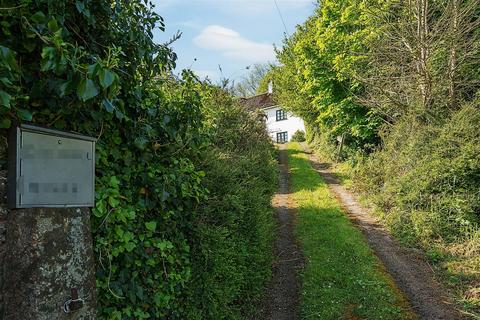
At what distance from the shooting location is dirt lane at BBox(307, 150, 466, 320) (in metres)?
6.41

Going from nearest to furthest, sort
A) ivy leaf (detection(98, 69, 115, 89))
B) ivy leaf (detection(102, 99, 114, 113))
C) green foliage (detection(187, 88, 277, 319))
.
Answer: ivy leaf (detection(98, 69, 115, 89)) → ivy leaf (detection(102, 99, 114, 113)) → green foliage (detection(187, 88, 277, 319))

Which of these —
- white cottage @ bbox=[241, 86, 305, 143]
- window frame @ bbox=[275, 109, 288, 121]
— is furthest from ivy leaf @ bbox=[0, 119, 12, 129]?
window frame @ bbox=[275, 109, 288, 121]

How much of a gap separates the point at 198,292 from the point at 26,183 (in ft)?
8.57

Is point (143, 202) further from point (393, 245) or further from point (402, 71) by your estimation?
point (402, 71)

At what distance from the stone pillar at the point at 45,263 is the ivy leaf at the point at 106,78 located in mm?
914

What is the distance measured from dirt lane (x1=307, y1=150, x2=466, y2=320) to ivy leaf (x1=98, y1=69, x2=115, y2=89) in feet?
21.4

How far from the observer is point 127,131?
3.29 meters

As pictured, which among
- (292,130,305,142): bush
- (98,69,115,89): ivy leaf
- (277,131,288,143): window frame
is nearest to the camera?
(98,69,115,89): ivy leaf

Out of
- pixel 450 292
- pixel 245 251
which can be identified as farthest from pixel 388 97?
pixel 245 251

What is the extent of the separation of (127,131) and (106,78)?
1.30m

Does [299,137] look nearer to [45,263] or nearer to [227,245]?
[227,245]

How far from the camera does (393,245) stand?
977cm

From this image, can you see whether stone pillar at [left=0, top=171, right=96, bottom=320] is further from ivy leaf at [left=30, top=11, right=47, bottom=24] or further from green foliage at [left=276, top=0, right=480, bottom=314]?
green foliage at [left=276, top=0, right=480, bottom=314]

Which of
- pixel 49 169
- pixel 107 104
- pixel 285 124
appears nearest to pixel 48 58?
pixel 107 104
